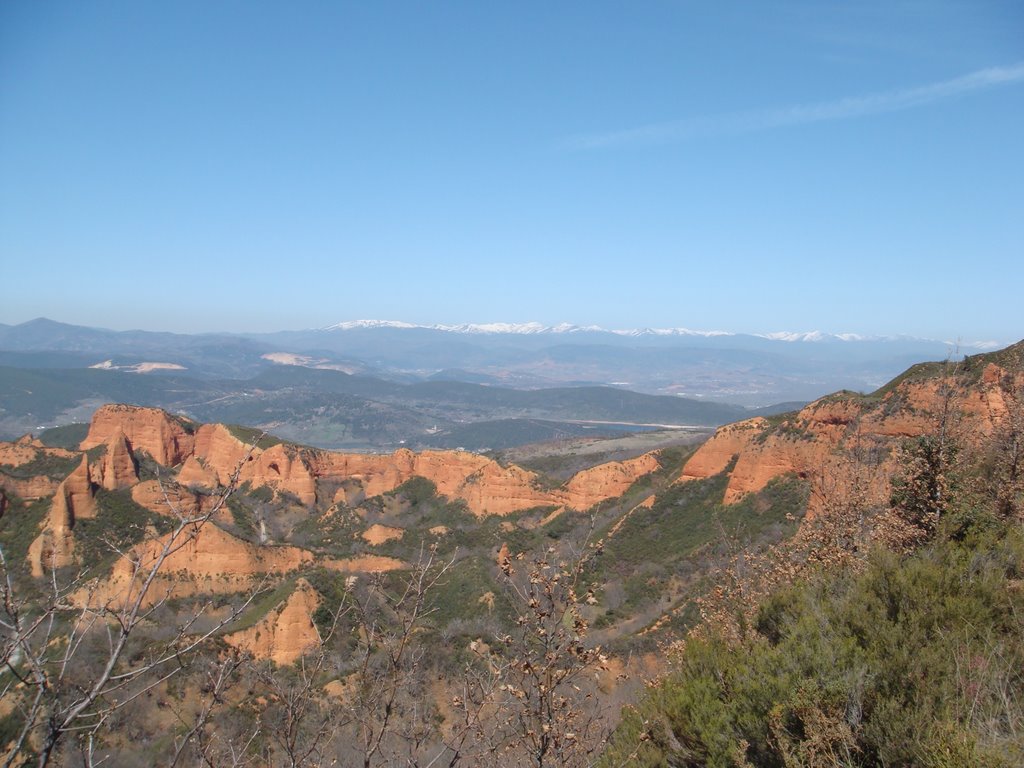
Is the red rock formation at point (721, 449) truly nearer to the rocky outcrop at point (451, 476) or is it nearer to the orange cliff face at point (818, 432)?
the orange cliff face at point (818, 432)

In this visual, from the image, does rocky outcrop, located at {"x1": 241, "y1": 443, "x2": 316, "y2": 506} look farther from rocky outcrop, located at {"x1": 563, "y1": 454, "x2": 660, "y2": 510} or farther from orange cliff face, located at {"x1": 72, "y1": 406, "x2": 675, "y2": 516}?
rocky outcrop, located at {"x1": 563, "y1": 454, "x2": 660, "y2": 510}

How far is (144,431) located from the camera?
63.4m

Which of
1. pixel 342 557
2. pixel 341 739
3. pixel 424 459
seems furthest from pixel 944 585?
pixel 424 459

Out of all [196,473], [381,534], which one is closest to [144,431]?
[196,473]

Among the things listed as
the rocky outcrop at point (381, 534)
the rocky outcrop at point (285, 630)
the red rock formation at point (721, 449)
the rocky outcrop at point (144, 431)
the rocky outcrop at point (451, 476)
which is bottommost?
the rocky outcrop at point (381, 534)

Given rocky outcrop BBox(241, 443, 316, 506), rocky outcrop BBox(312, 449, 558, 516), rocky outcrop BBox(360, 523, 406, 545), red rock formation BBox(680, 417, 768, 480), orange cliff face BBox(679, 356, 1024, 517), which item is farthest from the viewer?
rocky outcrop BBox(241, 443, 316, 506)

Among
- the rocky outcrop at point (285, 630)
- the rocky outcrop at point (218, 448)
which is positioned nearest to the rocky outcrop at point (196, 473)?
the rocky outcrop at point (218, 448)

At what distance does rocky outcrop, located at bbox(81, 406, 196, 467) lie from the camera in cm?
6253

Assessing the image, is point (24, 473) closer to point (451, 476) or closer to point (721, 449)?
point (451, 476)

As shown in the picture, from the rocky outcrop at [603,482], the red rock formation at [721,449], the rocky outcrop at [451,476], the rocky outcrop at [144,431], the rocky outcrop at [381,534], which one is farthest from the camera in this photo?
the rocky outcrop at [144,431]

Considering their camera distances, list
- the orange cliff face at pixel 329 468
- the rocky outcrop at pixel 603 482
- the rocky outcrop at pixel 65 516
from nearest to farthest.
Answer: the rocky outcrop at pixel 65 516 → the rocky outcrop at pixel 603 482 → the orange cliff face at pixel 329 468

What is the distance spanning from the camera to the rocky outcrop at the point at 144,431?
205 feet

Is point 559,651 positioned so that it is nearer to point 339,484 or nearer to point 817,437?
point 817,437

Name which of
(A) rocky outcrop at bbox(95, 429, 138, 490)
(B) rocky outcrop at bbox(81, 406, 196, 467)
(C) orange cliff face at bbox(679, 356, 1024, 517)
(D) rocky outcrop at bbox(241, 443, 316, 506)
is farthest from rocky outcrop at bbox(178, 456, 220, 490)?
(C) orange cliff face at bbox(679, 356, 1024, 517)
